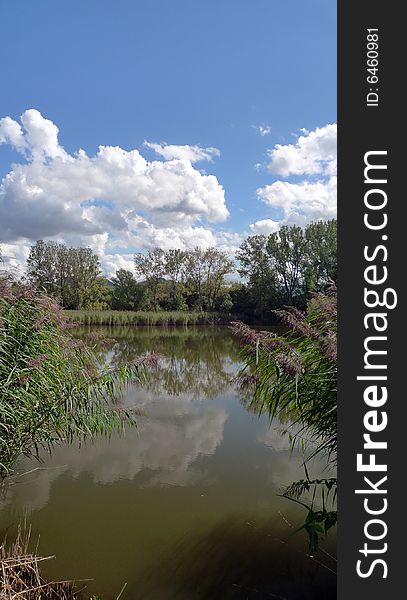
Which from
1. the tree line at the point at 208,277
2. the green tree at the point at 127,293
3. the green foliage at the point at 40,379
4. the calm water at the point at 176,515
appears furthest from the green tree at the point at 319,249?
the green foliage at the point at 40,379

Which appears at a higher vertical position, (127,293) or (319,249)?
(319,249)

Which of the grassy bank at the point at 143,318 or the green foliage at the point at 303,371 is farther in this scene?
the grassy bank at the point at 143,318

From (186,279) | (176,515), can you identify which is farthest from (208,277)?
(176,515)

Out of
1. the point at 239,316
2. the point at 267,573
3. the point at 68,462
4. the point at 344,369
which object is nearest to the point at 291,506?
the point at 267,573

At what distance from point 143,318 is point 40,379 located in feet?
98.8

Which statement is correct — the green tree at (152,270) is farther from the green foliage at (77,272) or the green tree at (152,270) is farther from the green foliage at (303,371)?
the green foliage at (303,371)

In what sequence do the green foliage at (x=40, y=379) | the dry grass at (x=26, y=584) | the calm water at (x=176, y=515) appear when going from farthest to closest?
the green foliage at (x=40, y=379) < the calm water at (x=176, y=515) < the dry grass at (x=26, y=584)

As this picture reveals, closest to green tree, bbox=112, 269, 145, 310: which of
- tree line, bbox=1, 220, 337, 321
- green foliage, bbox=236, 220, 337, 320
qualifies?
tree line, bbox=1, 220, 337, 321

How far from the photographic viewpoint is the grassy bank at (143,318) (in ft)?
101

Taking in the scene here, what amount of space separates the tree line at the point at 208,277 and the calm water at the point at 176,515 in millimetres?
32078

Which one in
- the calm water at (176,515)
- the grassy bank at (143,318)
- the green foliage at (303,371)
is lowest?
the calm water at (176,515)

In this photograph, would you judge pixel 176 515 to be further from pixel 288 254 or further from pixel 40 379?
pixel 288 254

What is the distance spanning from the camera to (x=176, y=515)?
167 inches

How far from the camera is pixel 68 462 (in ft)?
17.9
